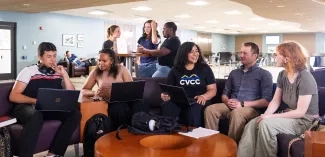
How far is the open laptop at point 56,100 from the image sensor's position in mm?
2873

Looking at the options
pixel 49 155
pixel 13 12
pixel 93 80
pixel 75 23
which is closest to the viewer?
pixel 49 155

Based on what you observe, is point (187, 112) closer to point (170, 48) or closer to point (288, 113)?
point (288, 113)

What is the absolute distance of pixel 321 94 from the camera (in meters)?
3.05

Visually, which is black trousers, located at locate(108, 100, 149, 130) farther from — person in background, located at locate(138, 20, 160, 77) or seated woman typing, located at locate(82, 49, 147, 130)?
person in background, located at locate(138, 20, 160, 77)

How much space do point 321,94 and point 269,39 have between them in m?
25.0

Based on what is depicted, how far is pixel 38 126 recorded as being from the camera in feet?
9.41

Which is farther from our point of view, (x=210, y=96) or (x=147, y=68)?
(x=147, y=68)

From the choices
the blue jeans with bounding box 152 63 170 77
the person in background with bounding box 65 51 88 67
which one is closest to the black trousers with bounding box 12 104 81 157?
the blue jeans with bounding box 152 63 170 77

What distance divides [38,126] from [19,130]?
0.19 m

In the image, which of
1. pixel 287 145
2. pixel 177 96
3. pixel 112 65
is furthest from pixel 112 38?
pixel 287 145

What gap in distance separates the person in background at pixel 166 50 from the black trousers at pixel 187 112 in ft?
3.45

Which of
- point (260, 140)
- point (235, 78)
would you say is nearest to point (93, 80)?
point (235, 78)

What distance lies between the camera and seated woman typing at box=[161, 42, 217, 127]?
3.40 m

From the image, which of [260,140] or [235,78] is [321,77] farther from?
[260,140]
